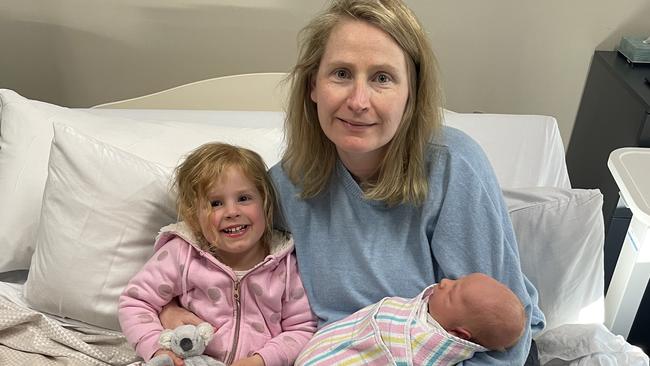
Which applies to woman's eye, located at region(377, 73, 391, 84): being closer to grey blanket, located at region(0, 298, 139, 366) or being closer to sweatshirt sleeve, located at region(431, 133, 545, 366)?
sweatshirt sleeve, located at region(431, 133, 545, 366)

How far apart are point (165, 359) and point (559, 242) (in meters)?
0.88

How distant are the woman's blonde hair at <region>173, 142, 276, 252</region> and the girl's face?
0.01 metres

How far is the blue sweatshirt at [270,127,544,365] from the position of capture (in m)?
1.26

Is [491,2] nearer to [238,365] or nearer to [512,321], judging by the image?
[512,321]

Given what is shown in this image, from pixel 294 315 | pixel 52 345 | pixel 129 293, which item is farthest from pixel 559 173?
pixel 52 345

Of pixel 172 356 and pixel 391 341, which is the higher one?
pixel 391 341

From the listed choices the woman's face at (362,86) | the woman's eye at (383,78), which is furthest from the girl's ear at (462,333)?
the woman's eye at (383,78)

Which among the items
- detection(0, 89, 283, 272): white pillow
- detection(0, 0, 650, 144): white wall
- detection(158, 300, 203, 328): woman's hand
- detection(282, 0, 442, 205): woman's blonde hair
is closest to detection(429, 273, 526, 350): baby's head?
detection(282, 0, 442, 205): woman's blonde hair

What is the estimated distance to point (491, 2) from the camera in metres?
2.16

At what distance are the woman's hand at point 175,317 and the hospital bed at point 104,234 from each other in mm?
130

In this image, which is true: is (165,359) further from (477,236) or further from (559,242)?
(559,242)

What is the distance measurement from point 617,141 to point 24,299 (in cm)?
176

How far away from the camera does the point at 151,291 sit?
4.57 feet

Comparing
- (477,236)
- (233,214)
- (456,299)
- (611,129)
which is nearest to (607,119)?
(611,129)
